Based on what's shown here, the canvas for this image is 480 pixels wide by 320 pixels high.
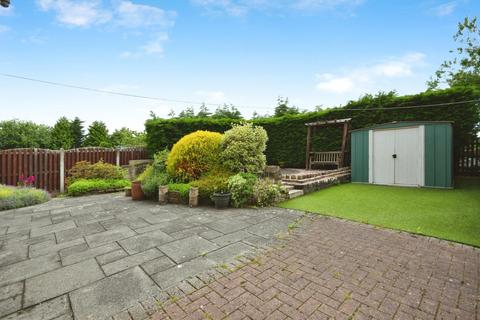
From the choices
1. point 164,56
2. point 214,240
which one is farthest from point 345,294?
point 164,56

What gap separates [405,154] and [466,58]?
1613 centimetres

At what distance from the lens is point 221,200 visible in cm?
531

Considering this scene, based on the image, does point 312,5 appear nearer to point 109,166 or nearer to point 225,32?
point 225,32

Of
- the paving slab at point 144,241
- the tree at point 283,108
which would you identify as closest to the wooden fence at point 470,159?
the paving slab at point 144,241

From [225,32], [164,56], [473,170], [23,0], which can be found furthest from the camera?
[164,56]

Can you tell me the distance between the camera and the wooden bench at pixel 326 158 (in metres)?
9.30

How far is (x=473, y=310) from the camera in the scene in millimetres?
1777

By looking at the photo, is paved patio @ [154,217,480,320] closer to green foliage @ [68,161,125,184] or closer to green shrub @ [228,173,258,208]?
green shrub @ [228,173,258,208]

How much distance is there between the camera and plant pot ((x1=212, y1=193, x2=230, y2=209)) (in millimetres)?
5305

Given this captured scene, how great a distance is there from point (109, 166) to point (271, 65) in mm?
9232

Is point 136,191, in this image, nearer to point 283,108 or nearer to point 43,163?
point 43,163

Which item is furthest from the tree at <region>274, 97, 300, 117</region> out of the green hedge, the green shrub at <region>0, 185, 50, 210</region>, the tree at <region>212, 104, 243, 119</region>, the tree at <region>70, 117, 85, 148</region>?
the tree at <region>70, 117, 85, 148</region>

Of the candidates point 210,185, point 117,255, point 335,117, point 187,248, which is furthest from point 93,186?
point 335,117

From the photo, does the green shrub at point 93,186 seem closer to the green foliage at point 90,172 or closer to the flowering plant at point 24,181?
the green foliage at point 90,172
